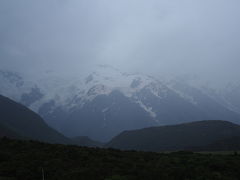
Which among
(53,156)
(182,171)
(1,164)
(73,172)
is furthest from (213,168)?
(1,164)

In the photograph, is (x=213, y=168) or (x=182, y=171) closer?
(x=182, y=171)

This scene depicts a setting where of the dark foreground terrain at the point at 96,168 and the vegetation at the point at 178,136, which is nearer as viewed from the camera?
the dark foreground terrain at the point at 96,168

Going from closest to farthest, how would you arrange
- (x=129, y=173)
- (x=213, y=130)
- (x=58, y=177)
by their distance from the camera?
(x=58, y=177) → (x=129, y=173) → (x=213, y=130)

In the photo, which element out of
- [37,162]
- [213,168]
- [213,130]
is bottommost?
[213,168]

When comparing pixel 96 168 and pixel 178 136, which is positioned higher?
pixel 178 136

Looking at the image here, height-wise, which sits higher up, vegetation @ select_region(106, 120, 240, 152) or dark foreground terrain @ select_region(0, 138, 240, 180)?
vegetation @ select_region(106, 120, 240, 152)

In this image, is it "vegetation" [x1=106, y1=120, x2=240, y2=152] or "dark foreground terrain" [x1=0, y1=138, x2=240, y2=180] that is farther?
"vegetation" [x1=106, y1=120, x2=240, y2=152]

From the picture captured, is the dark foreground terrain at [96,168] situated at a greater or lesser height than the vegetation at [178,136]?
lesser

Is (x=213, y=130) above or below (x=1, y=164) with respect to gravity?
above

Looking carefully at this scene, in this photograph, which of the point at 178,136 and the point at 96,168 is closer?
the point at 96,168

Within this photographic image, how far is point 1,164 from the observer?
91.4 feet

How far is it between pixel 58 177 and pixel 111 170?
518 cm

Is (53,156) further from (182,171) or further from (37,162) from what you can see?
(182,171)

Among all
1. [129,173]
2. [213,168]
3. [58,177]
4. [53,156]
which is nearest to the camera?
[58,177]
